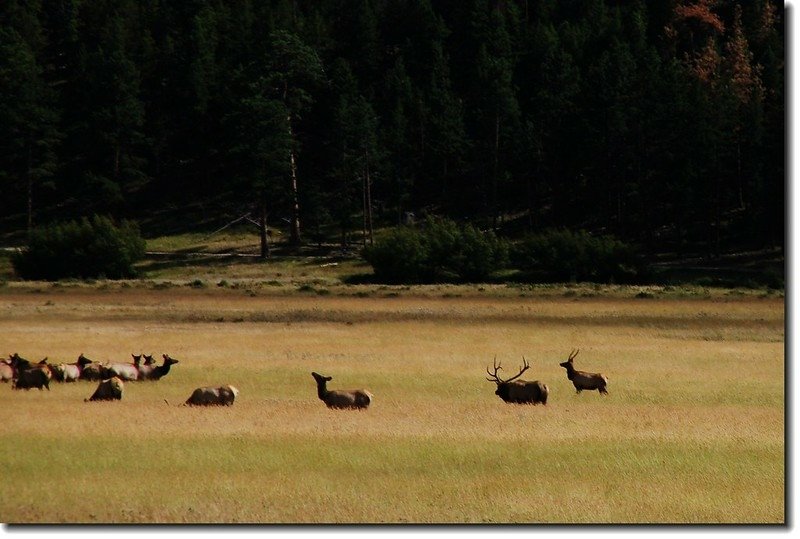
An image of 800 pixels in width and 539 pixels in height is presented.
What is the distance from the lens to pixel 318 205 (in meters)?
96.5

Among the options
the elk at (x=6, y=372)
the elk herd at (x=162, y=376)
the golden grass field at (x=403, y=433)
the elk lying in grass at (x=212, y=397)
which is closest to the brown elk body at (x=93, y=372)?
the elk herd at (x=162, y=376)

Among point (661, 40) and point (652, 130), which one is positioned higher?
point (661, 40)

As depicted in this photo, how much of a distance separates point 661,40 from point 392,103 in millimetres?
39742

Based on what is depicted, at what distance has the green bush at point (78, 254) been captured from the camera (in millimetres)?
74812

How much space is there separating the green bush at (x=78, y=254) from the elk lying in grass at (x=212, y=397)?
5224 centimetres

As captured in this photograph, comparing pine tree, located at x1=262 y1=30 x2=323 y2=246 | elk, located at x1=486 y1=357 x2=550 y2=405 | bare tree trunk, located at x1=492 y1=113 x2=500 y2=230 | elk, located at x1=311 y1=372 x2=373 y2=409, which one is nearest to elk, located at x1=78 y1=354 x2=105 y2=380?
elk, located at x1=311 y1=372 x2=373 y2=409

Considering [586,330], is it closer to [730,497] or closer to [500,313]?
[500,313]

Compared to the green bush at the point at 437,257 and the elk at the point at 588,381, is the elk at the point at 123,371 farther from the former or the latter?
A: the green bush at the point at 437,257

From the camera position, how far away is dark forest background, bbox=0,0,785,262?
3551 inches

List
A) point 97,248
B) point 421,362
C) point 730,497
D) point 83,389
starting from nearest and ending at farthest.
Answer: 1. point 730,497
2. point 83,389
3. point 421,362
4. point 97,248

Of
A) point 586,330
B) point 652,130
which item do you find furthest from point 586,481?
point 652,130

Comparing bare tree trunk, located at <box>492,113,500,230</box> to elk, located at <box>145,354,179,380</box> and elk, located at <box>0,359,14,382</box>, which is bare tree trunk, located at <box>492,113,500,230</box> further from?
elk, located at <box>0,359,14,382</box>

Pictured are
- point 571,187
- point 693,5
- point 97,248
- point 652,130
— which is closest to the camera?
point 97,248

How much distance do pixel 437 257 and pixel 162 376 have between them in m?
45.1
